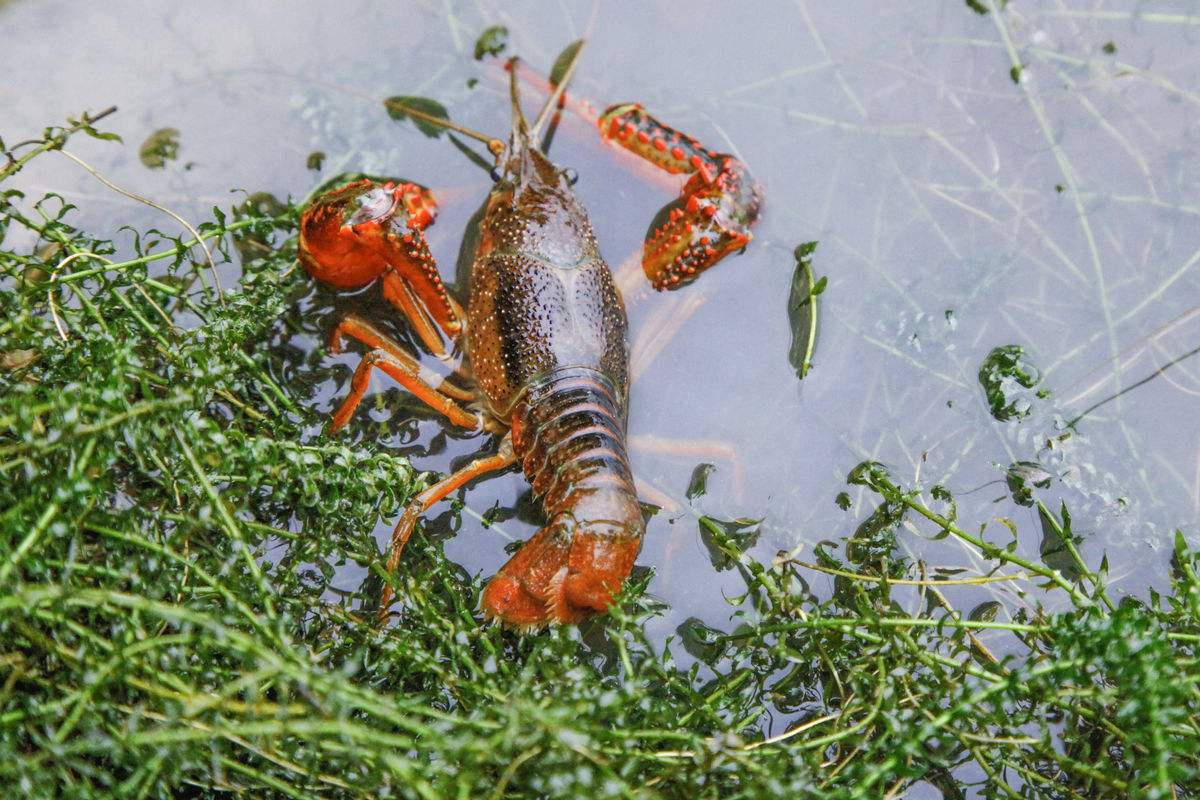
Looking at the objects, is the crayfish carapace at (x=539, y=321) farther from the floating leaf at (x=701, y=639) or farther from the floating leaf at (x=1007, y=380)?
the floating leaf at (x=1007, y=380)

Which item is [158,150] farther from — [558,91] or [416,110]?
[558,91]

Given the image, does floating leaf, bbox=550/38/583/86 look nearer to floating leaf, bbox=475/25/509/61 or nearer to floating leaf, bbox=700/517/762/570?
floating leaf, bbox=475/25/509/61

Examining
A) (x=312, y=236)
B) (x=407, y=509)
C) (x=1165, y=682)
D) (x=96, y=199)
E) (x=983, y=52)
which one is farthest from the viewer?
(x=983, y=52)

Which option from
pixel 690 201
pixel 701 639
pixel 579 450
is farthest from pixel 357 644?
pixel 690 201

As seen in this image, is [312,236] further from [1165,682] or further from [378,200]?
[1165,682]

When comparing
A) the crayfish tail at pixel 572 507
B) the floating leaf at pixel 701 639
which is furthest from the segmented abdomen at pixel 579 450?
the floating leaf at pixel 701 639

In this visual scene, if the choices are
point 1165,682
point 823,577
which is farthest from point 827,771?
point 1165,682
